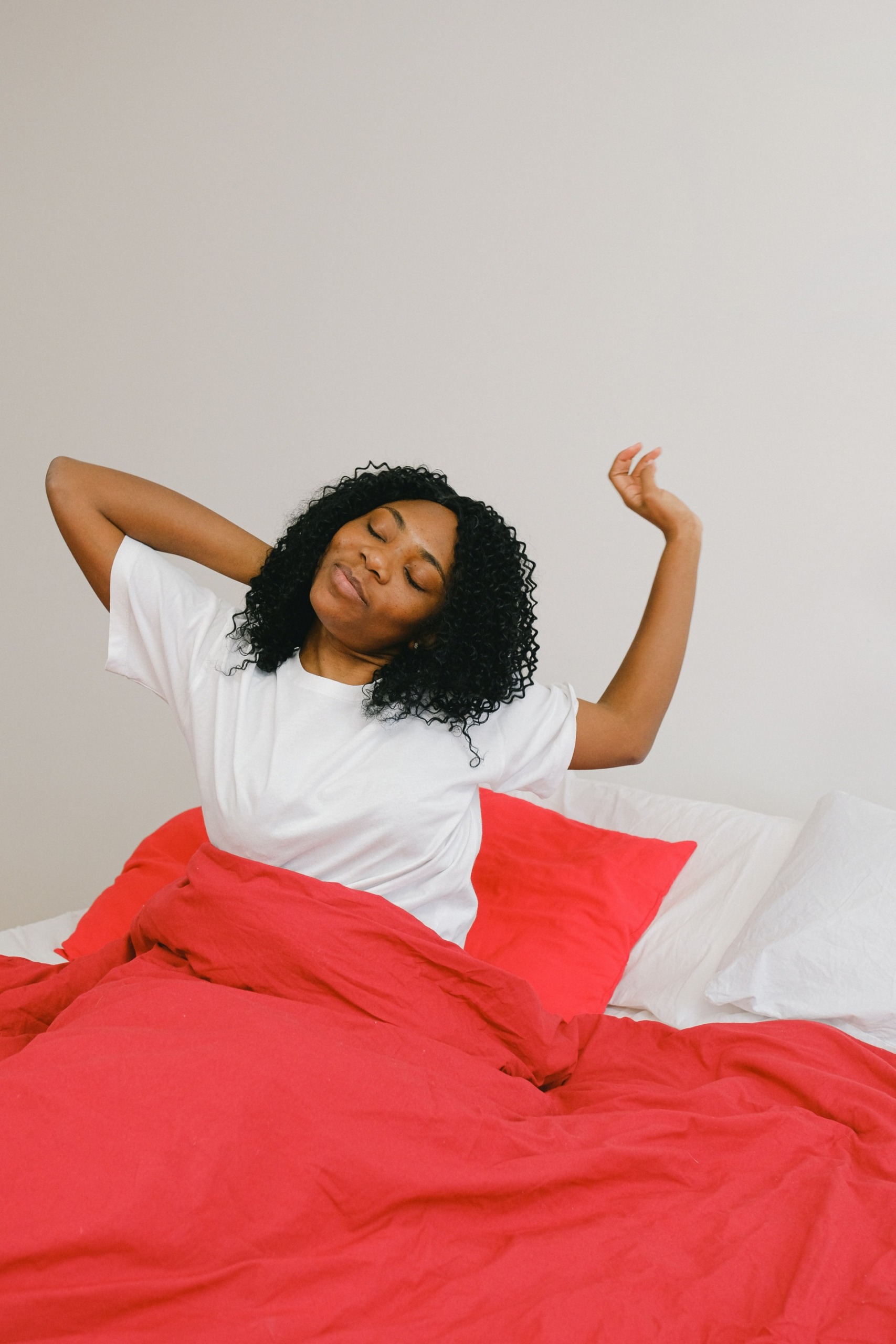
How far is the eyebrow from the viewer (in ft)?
4.49

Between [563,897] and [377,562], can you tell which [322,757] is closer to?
[377,562]

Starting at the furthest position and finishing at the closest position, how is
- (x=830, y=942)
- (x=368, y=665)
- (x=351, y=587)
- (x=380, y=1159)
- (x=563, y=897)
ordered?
1. (x=563, y=897)
2. (x=830, y=942)
3. (x=368, y=665)
4. (x=351, y=587)
5. (x=380, y=1159)

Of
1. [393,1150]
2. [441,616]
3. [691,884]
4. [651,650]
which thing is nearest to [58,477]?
[441,616]

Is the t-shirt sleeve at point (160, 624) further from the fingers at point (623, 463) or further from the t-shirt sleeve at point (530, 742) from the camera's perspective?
the fingers at point (623, 463)

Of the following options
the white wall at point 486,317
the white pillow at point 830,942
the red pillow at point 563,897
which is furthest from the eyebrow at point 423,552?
the white wall at point 486,317

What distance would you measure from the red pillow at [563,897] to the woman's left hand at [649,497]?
67 cm

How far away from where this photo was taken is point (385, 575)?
1348mm

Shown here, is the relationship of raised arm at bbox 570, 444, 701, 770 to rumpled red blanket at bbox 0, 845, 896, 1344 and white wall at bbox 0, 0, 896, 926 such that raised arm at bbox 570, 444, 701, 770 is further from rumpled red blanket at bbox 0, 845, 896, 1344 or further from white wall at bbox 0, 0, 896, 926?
white wall at bbox 0, 0, 896, 926

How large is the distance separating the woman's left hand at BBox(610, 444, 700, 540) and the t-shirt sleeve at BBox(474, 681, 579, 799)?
0.89 feet

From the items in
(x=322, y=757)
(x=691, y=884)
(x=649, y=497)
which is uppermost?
(x=649, y=497)

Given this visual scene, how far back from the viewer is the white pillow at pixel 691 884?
1.76 m

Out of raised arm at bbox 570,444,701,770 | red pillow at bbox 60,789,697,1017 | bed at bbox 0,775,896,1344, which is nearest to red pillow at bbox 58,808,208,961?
red pillow at bbox 60,789,697,1017

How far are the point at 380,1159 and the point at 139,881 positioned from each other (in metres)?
1.11

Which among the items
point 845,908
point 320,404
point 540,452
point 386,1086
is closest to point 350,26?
point 320,404
